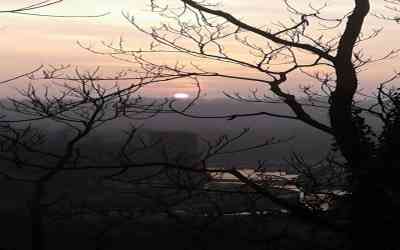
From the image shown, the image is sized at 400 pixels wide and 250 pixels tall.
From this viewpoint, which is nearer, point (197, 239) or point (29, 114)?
point (29, 114)

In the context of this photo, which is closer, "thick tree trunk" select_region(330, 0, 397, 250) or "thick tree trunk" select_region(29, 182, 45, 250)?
"thick tree trunk" select_region(29, 182, 45, 250)

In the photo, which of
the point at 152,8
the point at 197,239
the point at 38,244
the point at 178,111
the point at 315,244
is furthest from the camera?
the point at 197,239

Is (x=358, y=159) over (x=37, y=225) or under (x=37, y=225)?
over

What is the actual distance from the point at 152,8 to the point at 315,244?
2957 mm

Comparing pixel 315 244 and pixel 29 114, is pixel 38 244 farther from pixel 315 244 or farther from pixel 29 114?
pixel 315 244

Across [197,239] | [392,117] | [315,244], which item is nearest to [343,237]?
[315,244]

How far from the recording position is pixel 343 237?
576 centimetres

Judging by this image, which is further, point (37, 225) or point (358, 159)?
point (358, 159)

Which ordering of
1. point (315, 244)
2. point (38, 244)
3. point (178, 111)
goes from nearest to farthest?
1. point (38, 244)
2. point (178, 111)
3. point (315, 244)

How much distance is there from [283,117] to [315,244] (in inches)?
67.8

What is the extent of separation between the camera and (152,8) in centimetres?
539

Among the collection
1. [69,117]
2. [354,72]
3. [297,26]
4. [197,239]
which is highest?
[297,26]

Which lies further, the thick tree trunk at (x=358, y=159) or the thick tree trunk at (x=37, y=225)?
the thick tree trunk at (x=358, y=159)

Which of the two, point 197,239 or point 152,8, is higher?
point 152,8
